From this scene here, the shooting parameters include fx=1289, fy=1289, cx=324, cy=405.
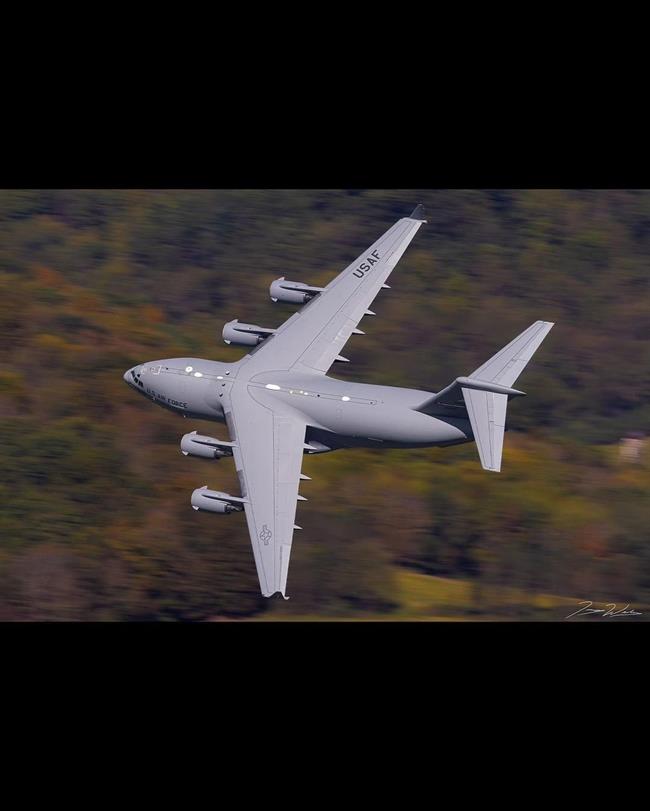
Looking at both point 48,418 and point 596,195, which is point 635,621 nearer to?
point 596,195

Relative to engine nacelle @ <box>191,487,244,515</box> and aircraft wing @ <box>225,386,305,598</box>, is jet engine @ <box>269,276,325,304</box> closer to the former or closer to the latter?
aircraft wing @ <box>225,386,305,598</box>

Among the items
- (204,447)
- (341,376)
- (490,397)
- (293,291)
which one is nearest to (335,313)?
(293,291)

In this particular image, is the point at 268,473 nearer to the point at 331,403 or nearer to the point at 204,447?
the point at 204,447

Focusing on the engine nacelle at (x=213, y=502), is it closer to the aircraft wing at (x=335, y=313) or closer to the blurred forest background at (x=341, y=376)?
the blurred forest background at (x=341, y=376)

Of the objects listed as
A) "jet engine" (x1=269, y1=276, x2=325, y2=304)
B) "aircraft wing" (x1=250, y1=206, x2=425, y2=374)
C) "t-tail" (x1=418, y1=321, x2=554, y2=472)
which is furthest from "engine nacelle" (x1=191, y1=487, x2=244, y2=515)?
"jet engine" (x1=269, y1=276, x2=325, y2=304)

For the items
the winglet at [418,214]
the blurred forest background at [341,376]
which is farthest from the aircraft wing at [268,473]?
the winglet at [418,214]

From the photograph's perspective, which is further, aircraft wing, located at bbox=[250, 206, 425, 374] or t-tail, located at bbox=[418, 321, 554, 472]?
aircraft wing, located at bbox=[250, 206, 425, 374]

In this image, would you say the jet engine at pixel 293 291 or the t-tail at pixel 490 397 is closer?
the t-tail at pixel 490 397
